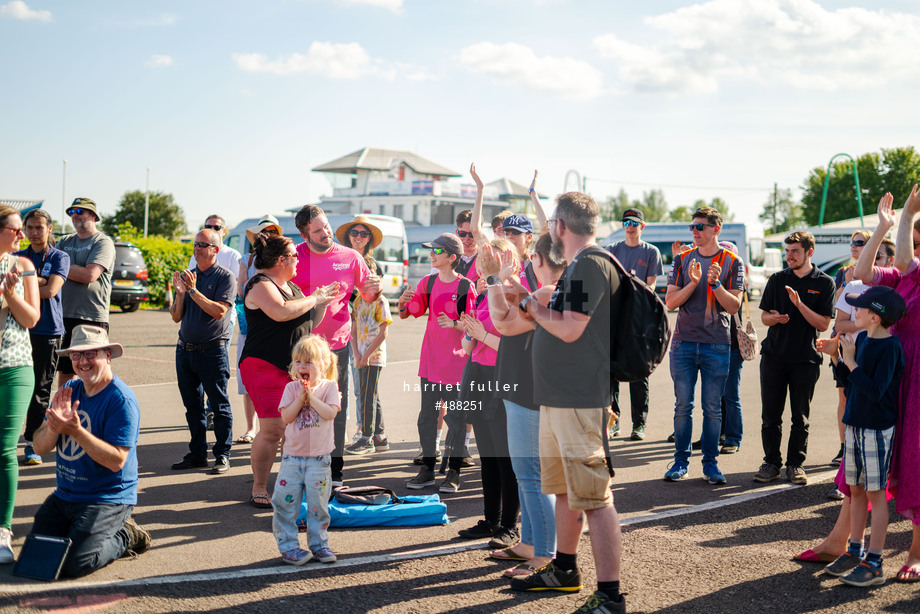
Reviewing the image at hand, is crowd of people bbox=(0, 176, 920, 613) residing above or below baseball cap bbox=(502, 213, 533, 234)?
below

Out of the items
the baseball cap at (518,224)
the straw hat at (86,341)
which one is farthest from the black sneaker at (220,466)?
the baseball cap at (518,224)

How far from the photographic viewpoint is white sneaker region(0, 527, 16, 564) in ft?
14.2

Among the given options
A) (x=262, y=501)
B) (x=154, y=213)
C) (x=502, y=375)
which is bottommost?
(x=262, y=501)

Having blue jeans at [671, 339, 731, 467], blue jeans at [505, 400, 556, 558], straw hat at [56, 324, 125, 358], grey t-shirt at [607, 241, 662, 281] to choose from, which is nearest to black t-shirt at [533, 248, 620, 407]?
blue jeans at [505, 400, 556, 558]

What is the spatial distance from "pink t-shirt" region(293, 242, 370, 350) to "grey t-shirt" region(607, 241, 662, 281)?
3.33 m

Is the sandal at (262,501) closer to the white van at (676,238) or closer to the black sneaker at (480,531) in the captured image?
the black sneaker at (480,531)

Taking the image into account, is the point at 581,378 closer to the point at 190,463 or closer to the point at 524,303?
the point at 524,303

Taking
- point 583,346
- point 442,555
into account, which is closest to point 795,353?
point 583,346

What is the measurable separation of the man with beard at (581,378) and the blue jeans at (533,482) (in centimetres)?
28

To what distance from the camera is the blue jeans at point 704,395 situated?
653cm

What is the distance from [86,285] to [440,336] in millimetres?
3386

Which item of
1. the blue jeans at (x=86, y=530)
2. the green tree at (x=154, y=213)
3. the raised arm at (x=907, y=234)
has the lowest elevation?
the blue jeans at (x=86, y=530)

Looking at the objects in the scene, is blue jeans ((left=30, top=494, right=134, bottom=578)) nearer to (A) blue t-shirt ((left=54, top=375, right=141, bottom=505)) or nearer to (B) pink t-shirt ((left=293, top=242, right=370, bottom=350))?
(A) blue t-shirt ((left=54, top=375, right=141, bottom=505))

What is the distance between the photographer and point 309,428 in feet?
15.1
